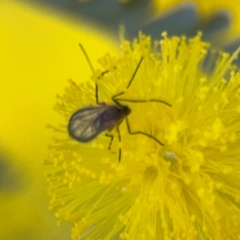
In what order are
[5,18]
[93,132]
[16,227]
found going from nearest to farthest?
[93,132], [16,227], [5,18]

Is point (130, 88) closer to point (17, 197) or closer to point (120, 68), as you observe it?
point (120, 68)

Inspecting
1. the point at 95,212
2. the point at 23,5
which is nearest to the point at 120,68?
the point at 95,212

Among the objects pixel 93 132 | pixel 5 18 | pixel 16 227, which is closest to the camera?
pixel 93 132
